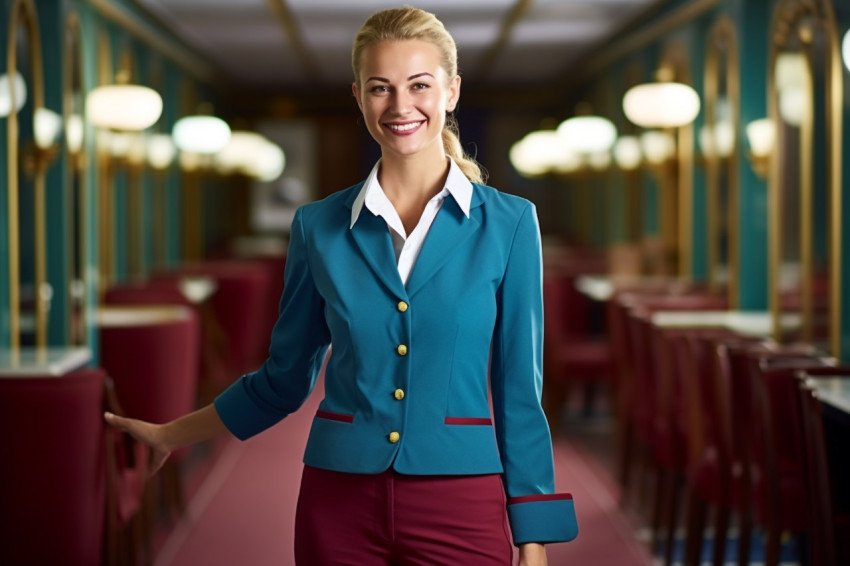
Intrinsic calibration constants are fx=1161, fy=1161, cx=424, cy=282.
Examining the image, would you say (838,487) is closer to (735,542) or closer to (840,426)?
(840,426)

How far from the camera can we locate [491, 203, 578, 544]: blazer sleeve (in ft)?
5.01

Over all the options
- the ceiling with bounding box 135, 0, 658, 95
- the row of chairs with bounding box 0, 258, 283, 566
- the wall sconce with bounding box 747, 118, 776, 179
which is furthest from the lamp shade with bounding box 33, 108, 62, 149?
the wall sconce with bounding box 747, 118, 776, 179

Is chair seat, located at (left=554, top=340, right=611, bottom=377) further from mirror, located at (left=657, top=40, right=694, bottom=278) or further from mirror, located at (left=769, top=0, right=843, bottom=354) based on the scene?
mirror, located at (left=657, top=40, right=694, bottom=278)

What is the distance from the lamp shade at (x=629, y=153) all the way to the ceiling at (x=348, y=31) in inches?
37.3

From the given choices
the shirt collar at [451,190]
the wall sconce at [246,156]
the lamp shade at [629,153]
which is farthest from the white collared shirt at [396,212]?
the wall sconce at [246,156]

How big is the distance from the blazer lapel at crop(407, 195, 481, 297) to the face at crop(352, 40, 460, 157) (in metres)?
0.10

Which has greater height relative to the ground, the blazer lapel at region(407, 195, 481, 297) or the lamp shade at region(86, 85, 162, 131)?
the lamp shade at region(86, 85, 162, 131)

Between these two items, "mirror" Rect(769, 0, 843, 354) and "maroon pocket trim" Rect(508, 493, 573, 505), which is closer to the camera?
"maroon pocket trim" Rect(508, 493, 573, 505)

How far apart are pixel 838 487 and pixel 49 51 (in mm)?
4366

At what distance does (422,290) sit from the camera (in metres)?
1.51

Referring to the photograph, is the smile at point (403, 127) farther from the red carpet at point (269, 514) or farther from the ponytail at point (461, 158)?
the red carpet at point (269, 514)

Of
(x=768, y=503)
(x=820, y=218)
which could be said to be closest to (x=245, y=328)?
(x=820, y=218)

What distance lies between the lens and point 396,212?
5.18 feet

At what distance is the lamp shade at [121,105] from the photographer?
5.86 metres
